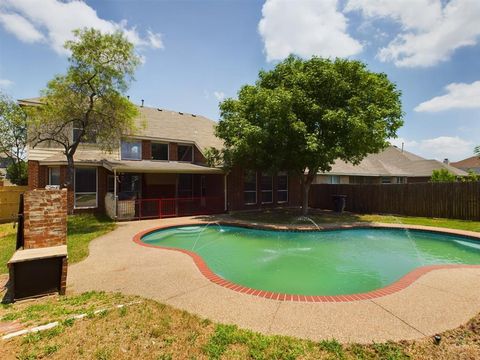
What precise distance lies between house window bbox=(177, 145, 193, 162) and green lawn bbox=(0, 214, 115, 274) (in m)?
6.68

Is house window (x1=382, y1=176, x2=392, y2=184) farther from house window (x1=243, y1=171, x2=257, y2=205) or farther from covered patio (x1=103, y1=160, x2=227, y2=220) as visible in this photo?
covered patio (x1=103, y1=160, x2=227, y2=220)

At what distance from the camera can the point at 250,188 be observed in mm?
19547

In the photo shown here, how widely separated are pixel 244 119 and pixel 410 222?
10.4m

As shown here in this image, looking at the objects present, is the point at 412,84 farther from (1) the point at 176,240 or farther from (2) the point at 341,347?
(2) the point at 341,347

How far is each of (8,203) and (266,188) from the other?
15.9 meters

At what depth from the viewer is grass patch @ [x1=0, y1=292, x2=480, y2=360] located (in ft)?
10.1

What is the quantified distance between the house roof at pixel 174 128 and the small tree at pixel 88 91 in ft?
Answer: 10.5

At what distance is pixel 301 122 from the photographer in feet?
42.3

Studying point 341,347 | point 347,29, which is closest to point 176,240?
point 341,347

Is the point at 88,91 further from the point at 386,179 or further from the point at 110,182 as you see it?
the point at 386,179

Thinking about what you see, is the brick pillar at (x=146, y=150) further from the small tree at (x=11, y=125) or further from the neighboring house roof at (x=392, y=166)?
the neighboring house roof at (x=392, y=166)

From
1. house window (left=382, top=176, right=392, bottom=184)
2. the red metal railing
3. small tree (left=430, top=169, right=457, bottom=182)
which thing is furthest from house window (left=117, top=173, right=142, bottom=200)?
house window (left=382, top=176, right=392, bottom=184)

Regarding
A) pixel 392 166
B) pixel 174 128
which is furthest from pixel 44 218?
pixel 392 166

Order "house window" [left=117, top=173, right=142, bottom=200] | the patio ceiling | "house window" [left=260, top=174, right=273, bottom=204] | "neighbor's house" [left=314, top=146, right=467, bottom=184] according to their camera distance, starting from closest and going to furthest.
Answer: the patio ceiling < "house window" [left=117, top=173, right=142, bottom=200] < "house window" [left=260, top=174, right=273, bottom=204] < "neighbor's house" [left=314, top=146, right=467, bottom=184]
